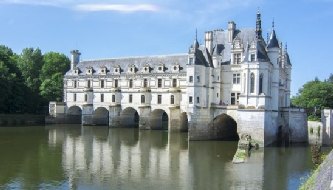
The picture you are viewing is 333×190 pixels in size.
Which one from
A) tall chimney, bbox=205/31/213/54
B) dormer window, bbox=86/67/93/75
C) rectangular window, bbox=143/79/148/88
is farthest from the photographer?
dormer window, bbox=86/67/93/75

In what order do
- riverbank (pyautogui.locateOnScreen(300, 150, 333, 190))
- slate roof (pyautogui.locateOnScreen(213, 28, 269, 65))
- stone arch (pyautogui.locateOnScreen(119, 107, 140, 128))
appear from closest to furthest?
riverbank (pyautogui.locateOnScreen(300, 150, 333, 190)) → slate roof (pyautogui.locateOnScreen(213, 28, 269, 65)) → stone arch (pyautogui.locateOnScreen(119, 107, 140, 128))

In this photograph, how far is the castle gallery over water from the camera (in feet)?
119

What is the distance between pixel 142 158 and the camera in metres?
29.4

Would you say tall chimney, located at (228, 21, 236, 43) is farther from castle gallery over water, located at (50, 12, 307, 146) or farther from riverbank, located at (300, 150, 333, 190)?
riverbank, located at (300, 150, 333, 190)

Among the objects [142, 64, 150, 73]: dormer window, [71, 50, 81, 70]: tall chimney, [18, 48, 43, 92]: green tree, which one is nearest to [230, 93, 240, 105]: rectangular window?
[142, 64, 150, 73]: dormer window

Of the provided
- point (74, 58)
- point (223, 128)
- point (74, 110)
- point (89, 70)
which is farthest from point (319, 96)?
point (74, 58)

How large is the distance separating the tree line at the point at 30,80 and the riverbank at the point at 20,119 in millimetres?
1515

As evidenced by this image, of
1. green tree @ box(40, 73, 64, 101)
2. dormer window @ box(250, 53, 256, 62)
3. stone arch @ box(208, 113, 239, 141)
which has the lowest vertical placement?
stone arch @ box(208, 113, 239, 141)

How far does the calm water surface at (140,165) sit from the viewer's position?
20734 millimetres

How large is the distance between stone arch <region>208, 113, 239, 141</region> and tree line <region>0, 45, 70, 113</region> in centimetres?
2979

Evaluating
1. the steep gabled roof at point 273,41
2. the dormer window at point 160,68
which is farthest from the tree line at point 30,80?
→ the steep gabled roof at point 273,41

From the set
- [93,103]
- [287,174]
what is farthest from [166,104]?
[287,174]

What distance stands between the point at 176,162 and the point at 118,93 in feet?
93.8

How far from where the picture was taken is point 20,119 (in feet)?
188
